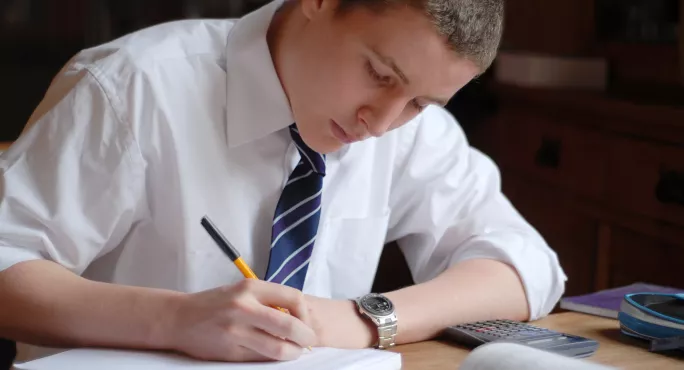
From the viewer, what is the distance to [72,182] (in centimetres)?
114

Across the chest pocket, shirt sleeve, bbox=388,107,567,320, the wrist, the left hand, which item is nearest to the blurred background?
shirt sleeve, bbox=388,107,567,320

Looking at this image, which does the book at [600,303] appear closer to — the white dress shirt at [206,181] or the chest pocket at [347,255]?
the white dress shirt at [206,181]

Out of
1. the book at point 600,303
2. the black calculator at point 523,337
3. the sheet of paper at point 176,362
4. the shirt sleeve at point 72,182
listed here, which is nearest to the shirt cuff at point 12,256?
the shirt sleeve at point 72,182

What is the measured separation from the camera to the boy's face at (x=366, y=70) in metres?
1.07

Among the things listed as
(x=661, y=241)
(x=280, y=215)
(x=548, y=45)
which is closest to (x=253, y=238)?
(x=280, y=215)

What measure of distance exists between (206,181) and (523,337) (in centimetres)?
47

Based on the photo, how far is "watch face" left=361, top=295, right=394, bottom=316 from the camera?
114 centimetres

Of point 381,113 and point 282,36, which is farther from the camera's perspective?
point 282,36

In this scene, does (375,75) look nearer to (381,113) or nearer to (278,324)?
(381,113)

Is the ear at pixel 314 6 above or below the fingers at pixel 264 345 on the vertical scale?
above

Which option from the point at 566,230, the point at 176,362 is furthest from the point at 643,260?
the point at 176,362

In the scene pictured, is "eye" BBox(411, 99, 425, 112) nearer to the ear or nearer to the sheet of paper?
the ear

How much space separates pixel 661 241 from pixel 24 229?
135 centimetres

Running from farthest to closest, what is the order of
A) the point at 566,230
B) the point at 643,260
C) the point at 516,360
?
the point at 566,230
the point at 643,260
the point at 516,360
